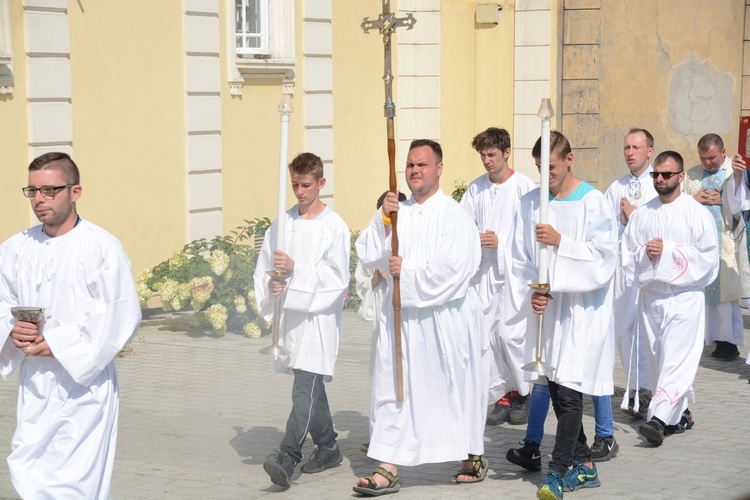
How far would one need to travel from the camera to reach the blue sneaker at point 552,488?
21.6ft

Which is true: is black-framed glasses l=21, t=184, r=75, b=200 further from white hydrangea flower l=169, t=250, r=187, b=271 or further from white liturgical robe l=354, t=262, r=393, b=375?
white hydrangea flower l=169, t=250, r=187, b=271

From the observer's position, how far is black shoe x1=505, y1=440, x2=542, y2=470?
7.20 metres

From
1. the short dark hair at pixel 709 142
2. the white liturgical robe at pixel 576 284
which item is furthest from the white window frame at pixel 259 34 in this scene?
the white liturgical robe at pixel 576 284

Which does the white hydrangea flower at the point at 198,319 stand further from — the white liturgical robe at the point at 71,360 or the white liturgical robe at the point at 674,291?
the white liturgical robe at the point at 71,360

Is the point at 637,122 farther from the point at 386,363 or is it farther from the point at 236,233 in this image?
the point at 386,363

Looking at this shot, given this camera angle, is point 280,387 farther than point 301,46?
No

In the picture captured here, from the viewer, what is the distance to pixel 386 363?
6.95 meters

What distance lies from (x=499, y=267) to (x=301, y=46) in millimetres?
6870

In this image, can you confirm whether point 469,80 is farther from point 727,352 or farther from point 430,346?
point 430,346

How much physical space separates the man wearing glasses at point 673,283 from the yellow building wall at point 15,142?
5.95 meters

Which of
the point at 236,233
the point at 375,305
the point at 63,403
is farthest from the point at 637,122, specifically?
the point at 63,403

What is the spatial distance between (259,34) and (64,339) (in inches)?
384

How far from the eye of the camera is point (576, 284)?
683 cm

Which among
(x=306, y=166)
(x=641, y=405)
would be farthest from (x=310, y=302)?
(x=641, y=405)
